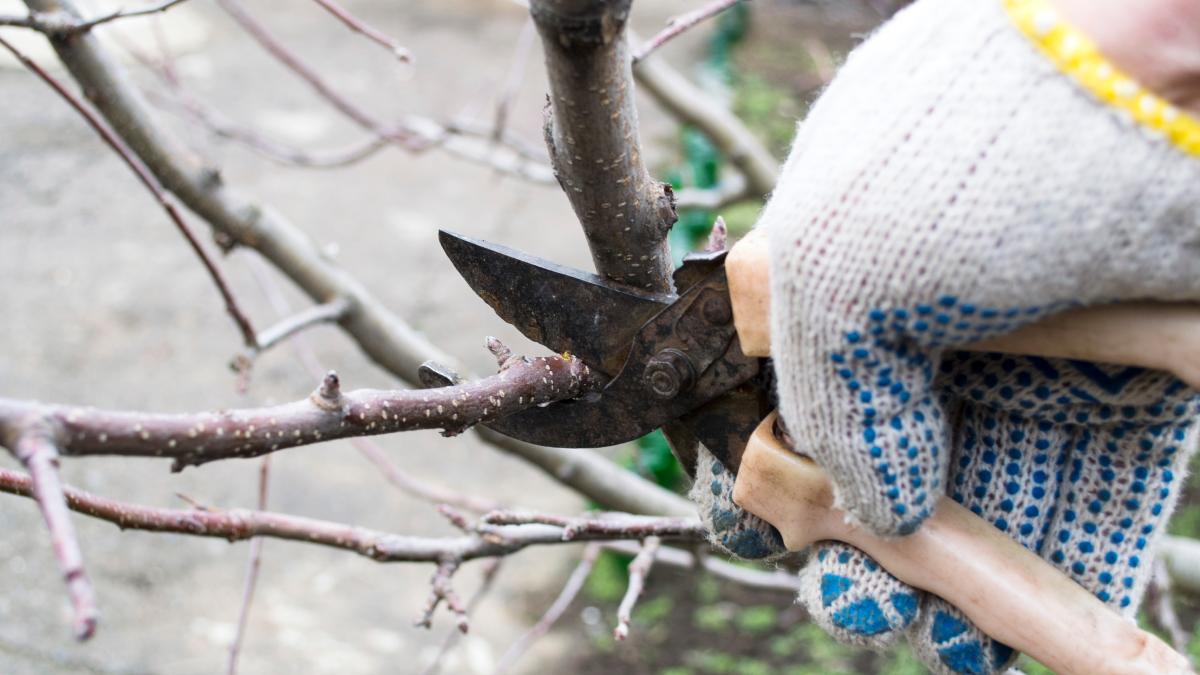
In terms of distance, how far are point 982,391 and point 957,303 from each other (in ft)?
0.55

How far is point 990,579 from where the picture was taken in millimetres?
890

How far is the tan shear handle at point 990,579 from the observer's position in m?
0.88

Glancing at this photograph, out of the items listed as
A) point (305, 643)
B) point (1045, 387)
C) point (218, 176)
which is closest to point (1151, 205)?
point (1045, 387)

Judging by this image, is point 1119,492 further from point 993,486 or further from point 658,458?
point 658,458

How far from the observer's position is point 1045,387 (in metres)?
0.85

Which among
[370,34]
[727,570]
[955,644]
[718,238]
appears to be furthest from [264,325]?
[955,644]

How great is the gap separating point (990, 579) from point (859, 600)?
105 mm

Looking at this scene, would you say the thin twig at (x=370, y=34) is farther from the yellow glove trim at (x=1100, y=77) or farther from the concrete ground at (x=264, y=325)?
the yellow glove trim at (x=1100, y=77)

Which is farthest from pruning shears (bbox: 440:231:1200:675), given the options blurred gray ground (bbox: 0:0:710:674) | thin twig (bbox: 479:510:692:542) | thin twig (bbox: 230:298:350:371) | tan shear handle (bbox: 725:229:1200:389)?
blurred gray ground (bbox: 0:0:710:674)

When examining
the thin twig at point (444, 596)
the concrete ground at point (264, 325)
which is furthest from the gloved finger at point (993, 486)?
the concrete ground at point (264, 325)

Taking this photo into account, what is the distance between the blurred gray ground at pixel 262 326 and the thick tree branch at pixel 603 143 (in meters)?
0.98

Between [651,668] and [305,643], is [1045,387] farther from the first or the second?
[305,643]

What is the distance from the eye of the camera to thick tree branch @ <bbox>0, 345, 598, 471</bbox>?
69cm

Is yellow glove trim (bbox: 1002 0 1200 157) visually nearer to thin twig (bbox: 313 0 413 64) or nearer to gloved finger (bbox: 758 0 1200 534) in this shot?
gloved finger (bbox: 758 0 1200 534)
